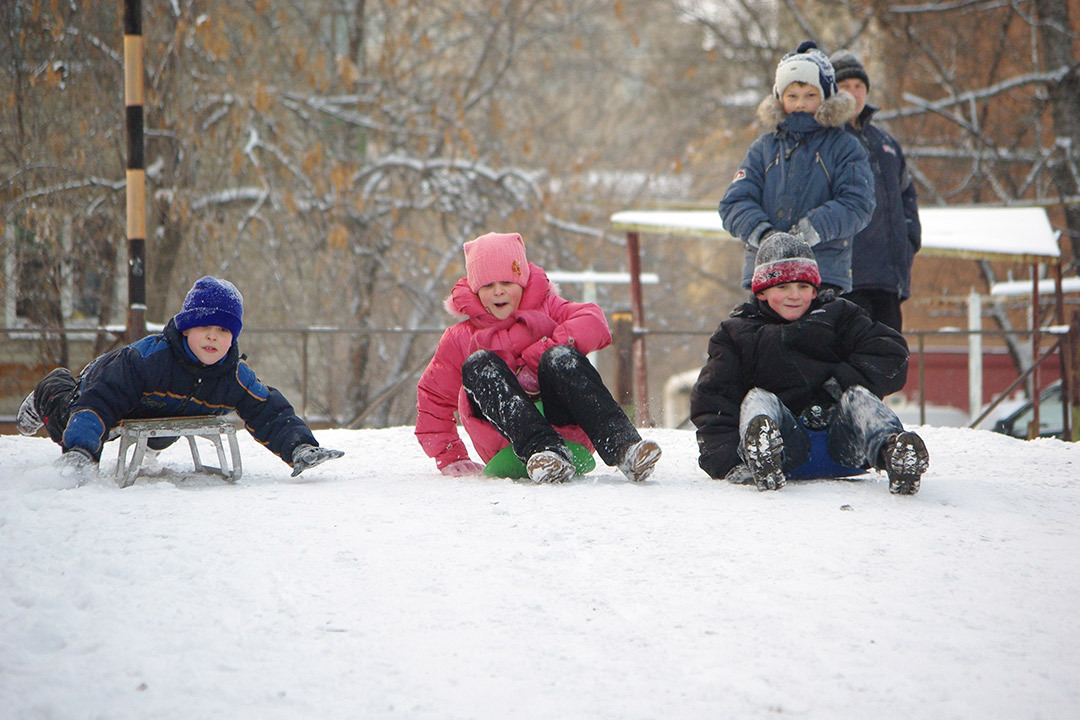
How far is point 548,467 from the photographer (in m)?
3.00

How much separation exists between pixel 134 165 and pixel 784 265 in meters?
4.23

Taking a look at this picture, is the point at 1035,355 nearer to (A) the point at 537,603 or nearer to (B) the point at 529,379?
(B) the point at 529,379

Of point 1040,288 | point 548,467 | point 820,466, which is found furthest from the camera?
point 1040,288

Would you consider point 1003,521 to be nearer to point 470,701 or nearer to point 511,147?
point 470,701

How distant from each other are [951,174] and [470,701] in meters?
15.3

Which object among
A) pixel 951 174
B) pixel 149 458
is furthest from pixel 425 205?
pixel 951 174

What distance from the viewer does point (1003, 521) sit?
8.77ft

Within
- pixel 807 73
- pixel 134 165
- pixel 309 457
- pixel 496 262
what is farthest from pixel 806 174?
pixel 134 165

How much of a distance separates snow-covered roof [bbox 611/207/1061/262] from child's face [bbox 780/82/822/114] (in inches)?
123

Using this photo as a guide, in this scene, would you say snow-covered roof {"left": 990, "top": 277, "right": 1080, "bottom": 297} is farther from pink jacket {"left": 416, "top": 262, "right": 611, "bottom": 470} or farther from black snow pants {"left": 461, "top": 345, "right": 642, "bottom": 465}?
black snow pants {"left": 461, "top": 345, "right": 642, "bottom": 465}

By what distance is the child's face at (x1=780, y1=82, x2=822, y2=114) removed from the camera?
148 inches

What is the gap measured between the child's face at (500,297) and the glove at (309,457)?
730mm

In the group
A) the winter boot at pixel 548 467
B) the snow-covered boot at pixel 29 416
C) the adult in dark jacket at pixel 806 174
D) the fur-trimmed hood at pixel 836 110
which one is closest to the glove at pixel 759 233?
the adult in dark jacket at pixel 806 174

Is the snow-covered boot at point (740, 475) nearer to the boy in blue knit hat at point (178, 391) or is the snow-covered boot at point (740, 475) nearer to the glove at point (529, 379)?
the glove at point (529, 379)
